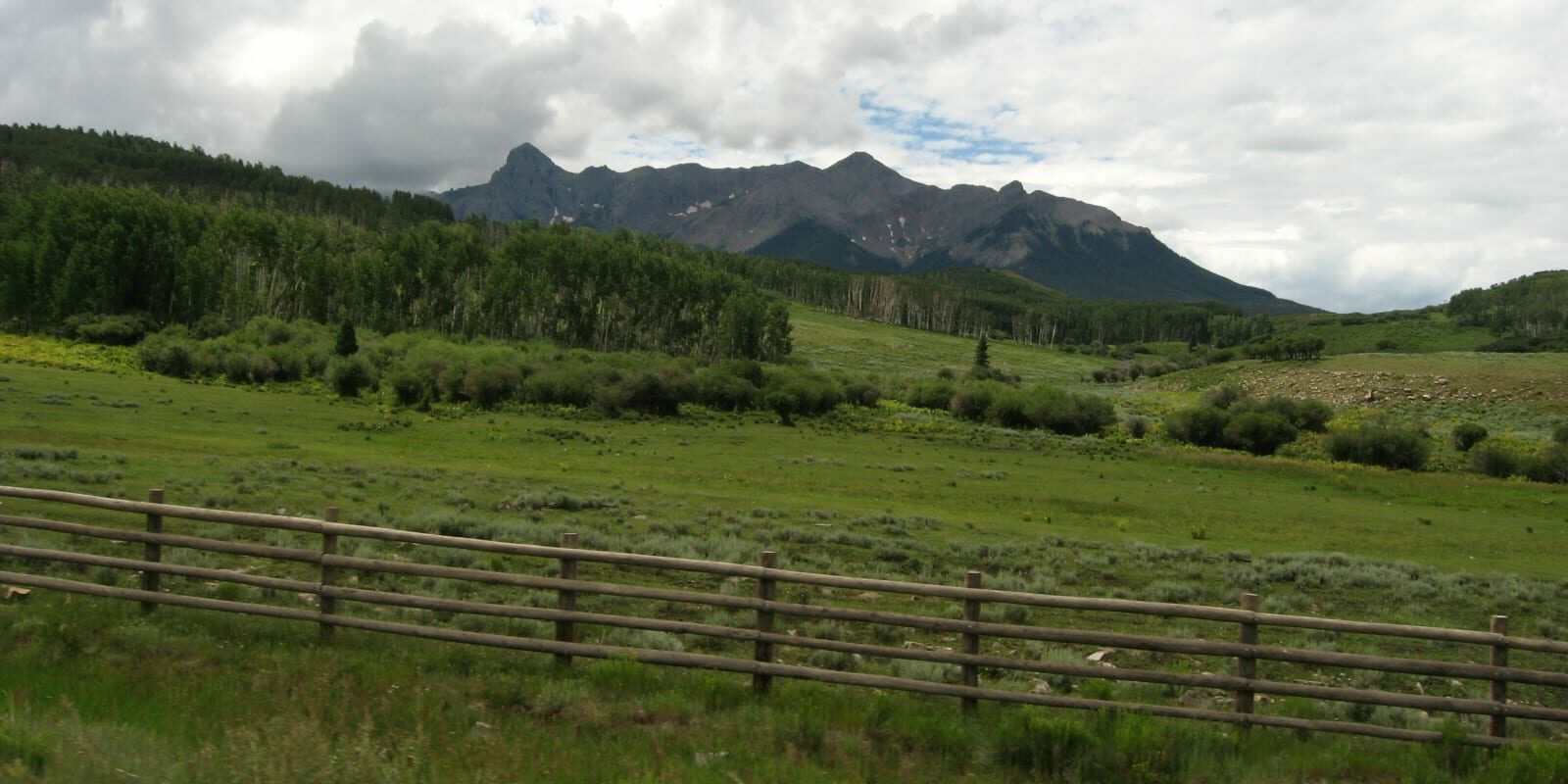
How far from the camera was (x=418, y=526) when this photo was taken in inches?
813

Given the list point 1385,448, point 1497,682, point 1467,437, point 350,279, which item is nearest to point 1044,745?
point 1497,682

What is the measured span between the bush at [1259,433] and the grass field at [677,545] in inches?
286

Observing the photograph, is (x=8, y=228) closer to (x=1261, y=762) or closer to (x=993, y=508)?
(x=993, y=508)

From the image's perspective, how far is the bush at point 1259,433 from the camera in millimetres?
71000

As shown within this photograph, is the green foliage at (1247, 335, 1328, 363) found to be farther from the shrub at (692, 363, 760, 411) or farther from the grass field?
the shrub at (692, 363, 760, 411)

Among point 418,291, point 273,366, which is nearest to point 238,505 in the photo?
point 273,366

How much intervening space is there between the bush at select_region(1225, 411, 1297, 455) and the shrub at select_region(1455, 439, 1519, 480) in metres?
12.6

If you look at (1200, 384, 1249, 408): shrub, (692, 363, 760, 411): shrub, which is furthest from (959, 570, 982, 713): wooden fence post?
(1200, 384, 1249, 408): shrub

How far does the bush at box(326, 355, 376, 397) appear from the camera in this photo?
235ft

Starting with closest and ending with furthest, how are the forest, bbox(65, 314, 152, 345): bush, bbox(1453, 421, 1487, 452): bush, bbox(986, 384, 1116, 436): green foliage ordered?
bbox(1453, 421, 1487, 452): bush
bbox(986, 384, 1116, 436): green foliage
bbox(65, 314, 152, 345): bush
the forest

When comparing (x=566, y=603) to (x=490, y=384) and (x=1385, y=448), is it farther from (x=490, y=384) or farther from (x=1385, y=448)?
(x=1385, y=448)

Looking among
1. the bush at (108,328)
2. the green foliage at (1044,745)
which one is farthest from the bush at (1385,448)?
the bush at (108,328)

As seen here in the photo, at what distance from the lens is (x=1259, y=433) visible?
7156cm

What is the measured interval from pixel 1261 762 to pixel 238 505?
22858 millimetres
